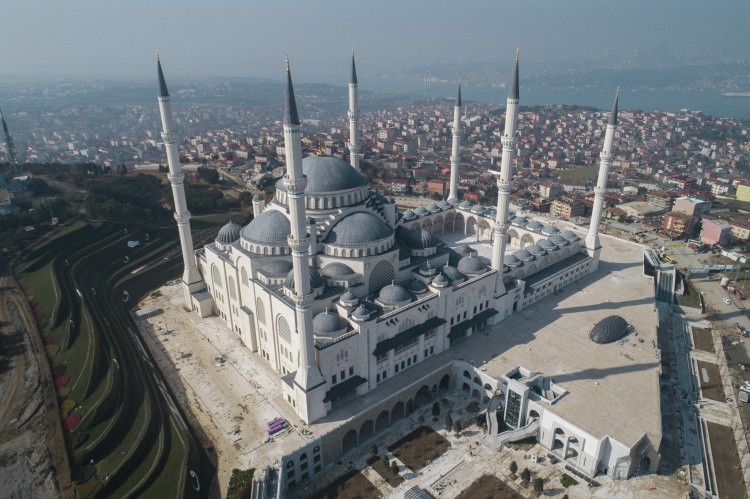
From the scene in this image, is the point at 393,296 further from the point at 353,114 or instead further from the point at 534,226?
the point at 534,226

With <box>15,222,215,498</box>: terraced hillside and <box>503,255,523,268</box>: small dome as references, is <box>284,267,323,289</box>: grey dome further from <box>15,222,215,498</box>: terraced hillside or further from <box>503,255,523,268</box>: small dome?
<box>503,255,523,268</box>: small dome

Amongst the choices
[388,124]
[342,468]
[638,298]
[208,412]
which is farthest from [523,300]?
[388,124]

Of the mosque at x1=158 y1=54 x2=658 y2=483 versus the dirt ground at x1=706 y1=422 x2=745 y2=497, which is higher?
the mosque at x1=158 y1=54 x2=658 y2=483

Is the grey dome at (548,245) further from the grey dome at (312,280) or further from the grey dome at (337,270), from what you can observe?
the grey dome at (312,280)

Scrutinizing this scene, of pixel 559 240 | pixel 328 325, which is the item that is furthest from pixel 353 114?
pixel 328 325

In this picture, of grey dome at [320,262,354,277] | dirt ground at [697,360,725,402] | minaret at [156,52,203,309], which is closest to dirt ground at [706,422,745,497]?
dirt ground at [697,360,725,402]
